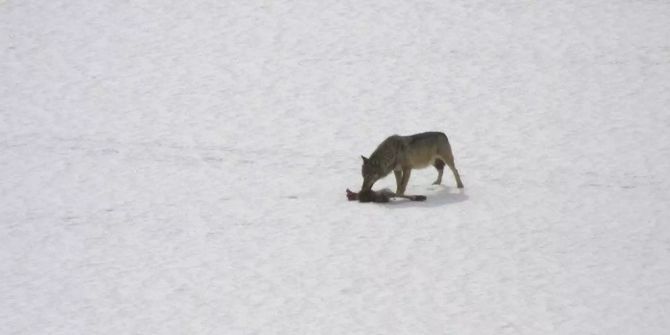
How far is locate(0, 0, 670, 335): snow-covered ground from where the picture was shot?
1205 cm

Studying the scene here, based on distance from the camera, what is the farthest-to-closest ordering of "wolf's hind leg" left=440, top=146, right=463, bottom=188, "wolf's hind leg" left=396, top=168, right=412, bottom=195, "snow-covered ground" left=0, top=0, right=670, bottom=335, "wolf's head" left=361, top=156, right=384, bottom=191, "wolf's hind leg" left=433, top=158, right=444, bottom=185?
"wolf's hind leg" left=433, top=158, right=444, bottom=185 → "wolf's hind leg" left=440, top=146, right=463, bottom=188 → "wolf's hind leg" left=396, top=168, right=412, bottom=195 → "wolf's head" left=361, top=156, right=384, bottom=191 → "snow-covered ground" left=0, top=0, right=670, bottom=335

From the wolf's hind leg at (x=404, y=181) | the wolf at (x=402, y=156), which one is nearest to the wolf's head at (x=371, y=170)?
the wolf at (x=402, y=156)

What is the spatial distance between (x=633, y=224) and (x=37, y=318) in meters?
8.47

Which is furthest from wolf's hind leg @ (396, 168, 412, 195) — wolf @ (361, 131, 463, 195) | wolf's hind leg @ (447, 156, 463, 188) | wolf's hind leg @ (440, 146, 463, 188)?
wolf's hind leg @ (447, 156, 463, 188)

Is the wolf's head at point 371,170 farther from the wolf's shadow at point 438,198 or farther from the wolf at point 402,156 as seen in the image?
the wolf's shadow at point 438,198

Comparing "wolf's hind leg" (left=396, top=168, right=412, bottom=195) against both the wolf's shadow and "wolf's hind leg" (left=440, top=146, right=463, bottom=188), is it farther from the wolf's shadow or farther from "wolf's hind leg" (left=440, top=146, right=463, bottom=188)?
"wolf's hind leg" (left=440, top=146, right=463, bottom=188)

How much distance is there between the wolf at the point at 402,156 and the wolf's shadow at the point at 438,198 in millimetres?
193

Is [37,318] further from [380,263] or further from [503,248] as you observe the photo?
[503,248]

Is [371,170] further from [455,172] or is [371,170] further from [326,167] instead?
[326,167]

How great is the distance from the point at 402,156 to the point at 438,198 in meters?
1.09

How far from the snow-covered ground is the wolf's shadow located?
0.19 feet

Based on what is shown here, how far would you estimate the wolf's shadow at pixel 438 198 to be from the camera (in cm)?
1501

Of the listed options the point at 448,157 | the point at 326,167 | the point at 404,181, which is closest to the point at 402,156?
the point at 404,181

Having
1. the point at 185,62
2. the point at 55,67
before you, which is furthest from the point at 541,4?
the point at 55,67
